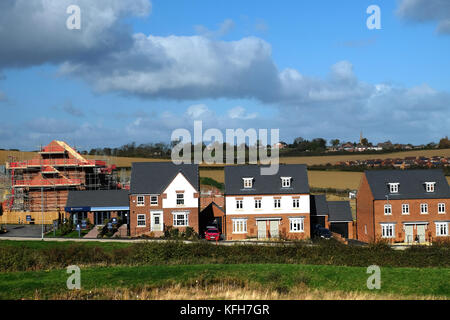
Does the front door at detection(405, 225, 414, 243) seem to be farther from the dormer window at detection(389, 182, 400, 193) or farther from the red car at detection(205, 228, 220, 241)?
the red car at detection(205, 228, 220, 241)

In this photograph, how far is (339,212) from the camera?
5128cm

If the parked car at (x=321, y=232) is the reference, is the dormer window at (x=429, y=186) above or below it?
above

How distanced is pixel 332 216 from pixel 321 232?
491 cm

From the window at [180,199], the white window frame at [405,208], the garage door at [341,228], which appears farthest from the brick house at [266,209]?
the white window frame at [405,208]

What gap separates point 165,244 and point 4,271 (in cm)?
904

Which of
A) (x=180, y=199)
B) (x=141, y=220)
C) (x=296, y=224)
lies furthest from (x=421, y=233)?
(x=141, y=220)

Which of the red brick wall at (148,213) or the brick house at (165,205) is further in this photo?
the brick house at (165,205)

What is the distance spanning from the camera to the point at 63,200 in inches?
2312

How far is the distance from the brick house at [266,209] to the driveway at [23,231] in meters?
18.3

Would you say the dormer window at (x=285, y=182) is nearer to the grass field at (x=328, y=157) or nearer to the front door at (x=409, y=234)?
the front door at (x=409, y=234)

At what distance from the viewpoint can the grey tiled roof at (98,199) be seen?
171ft

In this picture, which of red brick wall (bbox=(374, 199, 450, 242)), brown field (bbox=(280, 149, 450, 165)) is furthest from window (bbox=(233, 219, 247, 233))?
brown field (bbox=(280, 149, 450, 165))

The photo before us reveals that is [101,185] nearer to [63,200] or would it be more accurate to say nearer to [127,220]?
[63,200]
